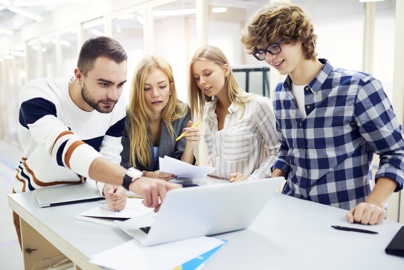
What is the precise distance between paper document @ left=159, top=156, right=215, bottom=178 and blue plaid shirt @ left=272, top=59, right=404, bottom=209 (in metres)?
0.38

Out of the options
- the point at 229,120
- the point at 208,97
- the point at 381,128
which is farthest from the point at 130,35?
the point at 381,128

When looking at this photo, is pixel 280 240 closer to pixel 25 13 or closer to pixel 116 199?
pixel 116 199

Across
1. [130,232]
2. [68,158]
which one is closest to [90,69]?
[68,158]

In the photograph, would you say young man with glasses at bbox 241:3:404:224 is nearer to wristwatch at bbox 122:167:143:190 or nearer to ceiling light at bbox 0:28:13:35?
wristwatch at bbox 122:167:143:190

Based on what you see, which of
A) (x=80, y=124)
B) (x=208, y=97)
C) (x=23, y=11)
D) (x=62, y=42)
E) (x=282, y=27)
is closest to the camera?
(x=282, y=27)

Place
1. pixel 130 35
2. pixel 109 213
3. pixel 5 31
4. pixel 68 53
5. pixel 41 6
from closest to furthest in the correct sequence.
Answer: pixel 109 213, pixel 130 35, pixel 41 6, pixel 68 53, pixel 5 31

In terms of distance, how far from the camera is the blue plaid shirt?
4.00ft

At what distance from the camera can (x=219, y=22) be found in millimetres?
5527

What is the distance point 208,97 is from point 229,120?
0.22 m

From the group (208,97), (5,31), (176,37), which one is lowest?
(208,97)

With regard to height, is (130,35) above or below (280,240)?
above

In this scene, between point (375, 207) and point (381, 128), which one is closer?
point (375, 207)

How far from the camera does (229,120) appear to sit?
1.87 m

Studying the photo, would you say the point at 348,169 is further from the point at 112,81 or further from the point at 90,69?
the point at 90,69
